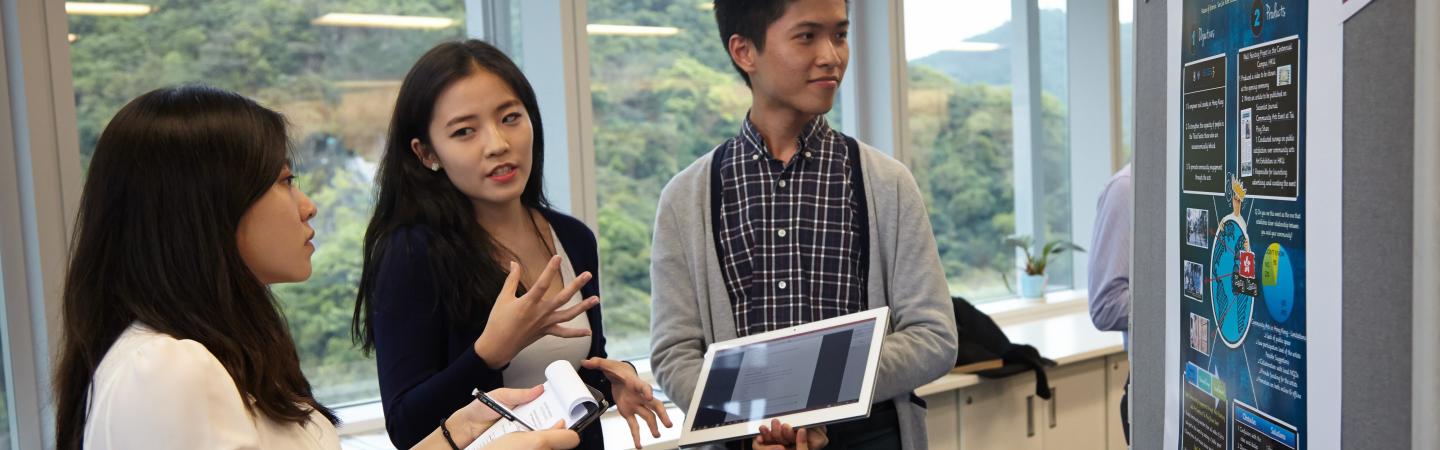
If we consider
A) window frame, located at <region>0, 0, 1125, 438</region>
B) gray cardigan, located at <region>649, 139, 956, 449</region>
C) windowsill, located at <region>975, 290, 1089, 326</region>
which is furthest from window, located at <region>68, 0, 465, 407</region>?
windowsill, located at <region>975, 290, 1089, 326</region>

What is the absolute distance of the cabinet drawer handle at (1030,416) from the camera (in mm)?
3508

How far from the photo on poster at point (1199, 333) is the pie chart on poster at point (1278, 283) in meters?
0.12

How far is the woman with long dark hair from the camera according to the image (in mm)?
990

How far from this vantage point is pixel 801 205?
187 cm

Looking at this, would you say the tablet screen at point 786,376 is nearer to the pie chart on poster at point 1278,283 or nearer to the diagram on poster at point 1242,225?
the diagram on poster at point 1242,225

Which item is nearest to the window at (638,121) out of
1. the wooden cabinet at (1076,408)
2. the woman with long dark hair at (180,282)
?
the wooden cabinet at (1076,408)

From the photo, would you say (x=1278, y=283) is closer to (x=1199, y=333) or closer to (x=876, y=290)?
(x=1199, y=333)

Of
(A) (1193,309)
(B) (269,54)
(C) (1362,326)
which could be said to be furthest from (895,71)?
(C) (1362,326)

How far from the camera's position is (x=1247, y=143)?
96 cm

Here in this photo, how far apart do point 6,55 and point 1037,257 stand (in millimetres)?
3988

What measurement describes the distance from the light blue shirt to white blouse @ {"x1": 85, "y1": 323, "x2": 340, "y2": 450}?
6.77 feet

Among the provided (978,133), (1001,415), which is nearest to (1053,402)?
(1001,415)

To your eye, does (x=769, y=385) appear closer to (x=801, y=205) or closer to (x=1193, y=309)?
(x=801, y=205)

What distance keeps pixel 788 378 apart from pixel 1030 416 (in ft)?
6.97
